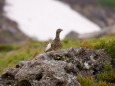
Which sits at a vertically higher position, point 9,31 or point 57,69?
point 9,31

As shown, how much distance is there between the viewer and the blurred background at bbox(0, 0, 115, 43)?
113m

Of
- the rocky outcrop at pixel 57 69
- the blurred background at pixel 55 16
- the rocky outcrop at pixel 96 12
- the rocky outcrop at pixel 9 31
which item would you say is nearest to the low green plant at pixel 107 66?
the rocky outcrop at pixel 57 69

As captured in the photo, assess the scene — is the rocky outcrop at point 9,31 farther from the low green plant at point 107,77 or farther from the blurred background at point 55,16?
the low green plant at point 107,77

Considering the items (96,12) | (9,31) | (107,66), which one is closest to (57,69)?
(107,66)

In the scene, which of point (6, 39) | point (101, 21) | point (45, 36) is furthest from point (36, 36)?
point (101, 21)

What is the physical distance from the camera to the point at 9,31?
4013 inches

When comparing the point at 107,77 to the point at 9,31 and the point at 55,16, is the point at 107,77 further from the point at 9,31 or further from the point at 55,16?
the point at 55,16

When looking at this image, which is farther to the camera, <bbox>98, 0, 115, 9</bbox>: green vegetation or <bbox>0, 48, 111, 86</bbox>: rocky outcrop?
<bbox>98, 0, 115, 9</bbox>: green vegetation

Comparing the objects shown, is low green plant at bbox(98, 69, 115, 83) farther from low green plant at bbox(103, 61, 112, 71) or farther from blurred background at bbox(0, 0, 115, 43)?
blurred background at bbox(0, 0, 115, 43)

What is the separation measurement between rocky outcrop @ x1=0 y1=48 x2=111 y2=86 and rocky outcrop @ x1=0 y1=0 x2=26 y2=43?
78.7 meters

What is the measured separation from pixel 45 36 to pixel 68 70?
97094 millimetres

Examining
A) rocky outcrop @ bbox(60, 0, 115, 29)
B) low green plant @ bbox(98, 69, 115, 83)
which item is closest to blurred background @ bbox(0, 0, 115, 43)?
rocky outcrop @ bbox(60, 0, 115, 29)

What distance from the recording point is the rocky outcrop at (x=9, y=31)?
310 feet

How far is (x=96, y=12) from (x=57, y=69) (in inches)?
4768
